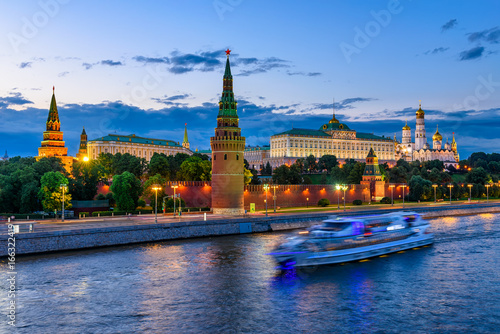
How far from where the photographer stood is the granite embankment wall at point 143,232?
40812 mm

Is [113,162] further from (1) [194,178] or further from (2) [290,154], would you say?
(2) [290,154]

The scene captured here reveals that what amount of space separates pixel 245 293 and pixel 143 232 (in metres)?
21.0

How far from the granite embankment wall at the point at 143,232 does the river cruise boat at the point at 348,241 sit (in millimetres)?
15035

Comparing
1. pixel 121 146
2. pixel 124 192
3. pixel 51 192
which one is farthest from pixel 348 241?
pixel 121 146

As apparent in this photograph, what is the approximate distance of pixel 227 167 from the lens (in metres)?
71.9

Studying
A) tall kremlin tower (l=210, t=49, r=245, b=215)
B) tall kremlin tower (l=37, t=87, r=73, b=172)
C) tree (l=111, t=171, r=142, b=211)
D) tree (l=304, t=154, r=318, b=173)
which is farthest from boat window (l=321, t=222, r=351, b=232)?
tree (l=304, t=154, r=318, b=173)

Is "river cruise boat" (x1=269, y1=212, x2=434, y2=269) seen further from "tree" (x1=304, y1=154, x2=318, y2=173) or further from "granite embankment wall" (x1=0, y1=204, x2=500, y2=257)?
"tree" (x1=304, y1=154, x2=318, y2=173)

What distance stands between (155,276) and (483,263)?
2509 centimetres

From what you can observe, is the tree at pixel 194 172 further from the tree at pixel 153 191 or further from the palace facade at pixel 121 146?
the palace facade at pixel 121 146

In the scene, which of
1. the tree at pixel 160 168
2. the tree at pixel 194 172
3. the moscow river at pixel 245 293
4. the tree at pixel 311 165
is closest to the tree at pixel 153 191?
the tree at pixel 194 172

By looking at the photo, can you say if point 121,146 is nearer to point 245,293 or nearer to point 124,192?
point 124,192

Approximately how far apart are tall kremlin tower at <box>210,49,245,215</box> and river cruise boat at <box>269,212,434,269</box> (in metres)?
29.3

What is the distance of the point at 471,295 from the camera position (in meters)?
29.3

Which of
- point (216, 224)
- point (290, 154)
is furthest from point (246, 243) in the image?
point (290, 154)
